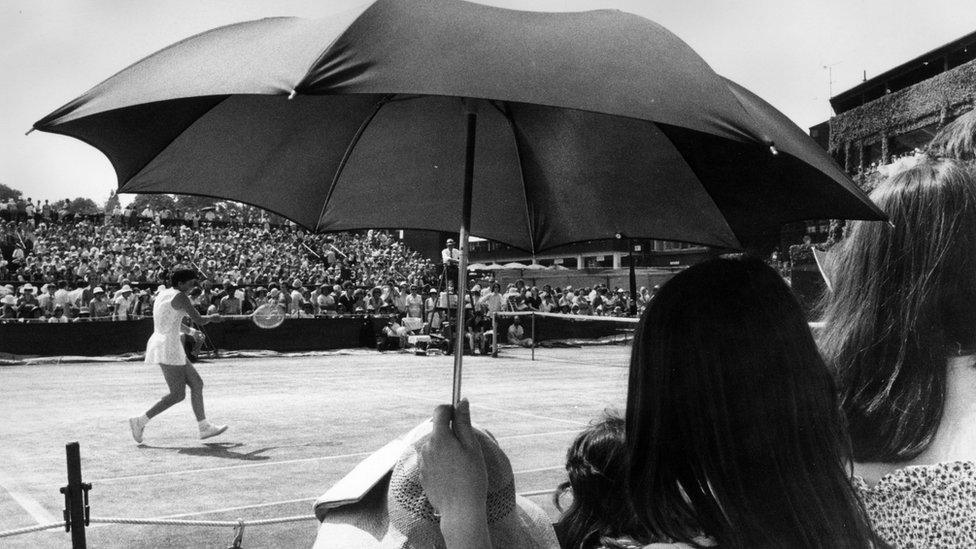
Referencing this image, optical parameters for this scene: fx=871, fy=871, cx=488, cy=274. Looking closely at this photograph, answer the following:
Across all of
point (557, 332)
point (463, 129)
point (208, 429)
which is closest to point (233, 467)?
point (208, 429)

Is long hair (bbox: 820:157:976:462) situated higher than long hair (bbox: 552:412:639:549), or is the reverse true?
long hair (bbox: 820:157:976:462)

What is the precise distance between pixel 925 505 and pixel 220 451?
27.9 ft

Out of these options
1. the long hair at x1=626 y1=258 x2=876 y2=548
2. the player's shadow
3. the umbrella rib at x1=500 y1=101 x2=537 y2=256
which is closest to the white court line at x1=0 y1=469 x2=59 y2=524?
the player's shadow

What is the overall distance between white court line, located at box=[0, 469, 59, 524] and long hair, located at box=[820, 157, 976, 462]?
613 centimetres

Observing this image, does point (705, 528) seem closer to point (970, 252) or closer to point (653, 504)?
point (653, 504)

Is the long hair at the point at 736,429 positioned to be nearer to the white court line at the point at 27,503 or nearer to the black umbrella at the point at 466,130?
the black umbrella at the point at 466,130

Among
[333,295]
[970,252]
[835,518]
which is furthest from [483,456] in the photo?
[333,295]

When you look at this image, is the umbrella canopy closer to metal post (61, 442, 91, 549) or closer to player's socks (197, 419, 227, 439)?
metal post (61, 442, 91, 549)

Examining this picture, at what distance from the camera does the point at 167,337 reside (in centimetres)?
952

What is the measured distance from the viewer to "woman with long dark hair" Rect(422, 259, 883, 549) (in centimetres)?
147

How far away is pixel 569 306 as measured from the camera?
105 feet

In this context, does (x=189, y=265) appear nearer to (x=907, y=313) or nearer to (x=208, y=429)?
(x=208, y=429)

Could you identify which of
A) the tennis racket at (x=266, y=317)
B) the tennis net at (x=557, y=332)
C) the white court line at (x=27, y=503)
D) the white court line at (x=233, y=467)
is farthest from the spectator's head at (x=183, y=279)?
the tennis net at (x=557, y=332)

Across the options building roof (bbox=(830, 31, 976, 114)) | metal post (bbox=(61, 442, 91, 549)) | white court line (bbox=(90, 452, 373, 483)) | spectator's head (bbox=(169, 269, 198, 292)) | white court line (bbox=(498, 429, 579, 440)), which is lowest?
white court line (bbox=(498, 429, 579, 440))
